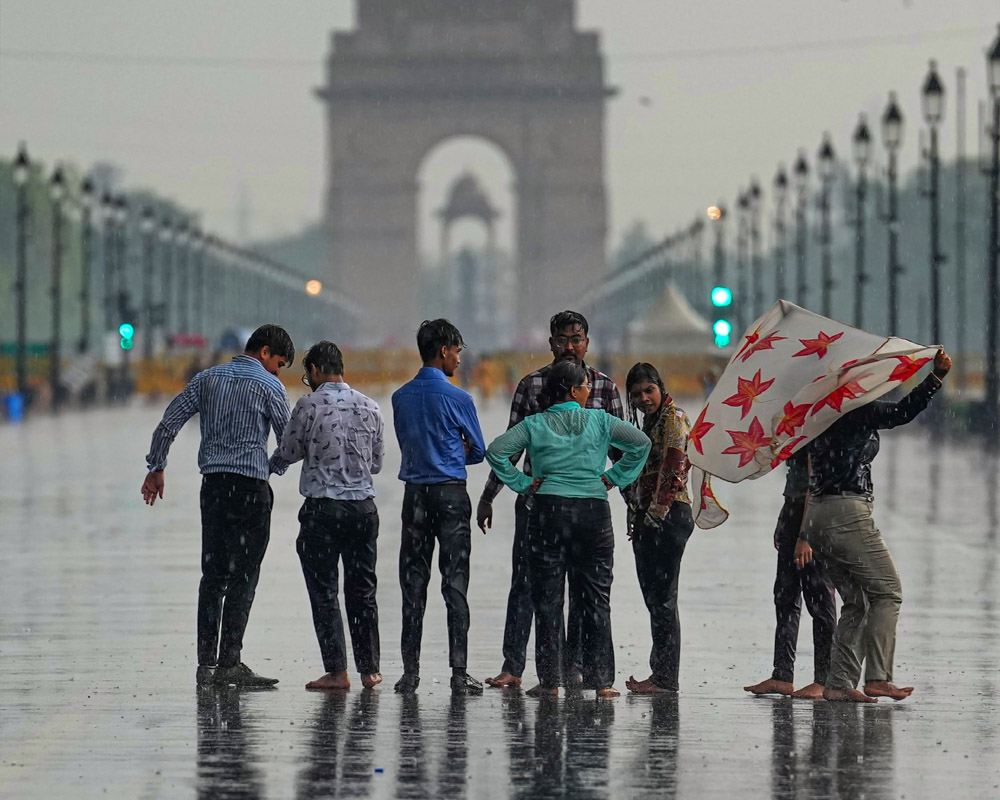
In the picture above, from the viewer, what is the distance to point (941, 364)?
30.2 feet

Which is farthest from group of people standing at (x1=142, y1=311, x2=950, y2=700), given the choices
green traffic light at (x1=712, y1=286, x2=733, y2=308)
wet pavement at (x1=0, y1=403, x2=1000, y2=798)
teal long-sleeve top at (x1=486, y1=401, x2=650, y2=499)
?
green traffic light at (x1=712, y1=286, x2=733, y2=308)

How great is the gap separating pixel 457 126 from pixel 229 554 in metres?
113

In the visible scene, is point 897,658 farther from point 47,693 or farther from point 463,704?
point 47,693

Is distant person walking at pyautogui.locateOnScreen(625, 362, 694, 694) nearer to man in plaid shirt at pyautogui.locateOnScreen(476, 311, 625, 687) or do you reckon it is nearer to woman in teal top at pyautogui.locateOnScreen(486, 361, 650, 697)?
man in plaid shirt at pyautogui.locateOnScreen(476, 311, 625, 687)

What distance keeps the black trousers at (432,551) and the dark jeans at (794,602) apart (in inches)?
53.6

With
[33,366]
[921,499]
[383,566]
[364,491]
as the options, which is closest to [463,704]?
[364,491]

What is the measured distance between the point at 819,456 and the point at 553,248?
11303 centimetres

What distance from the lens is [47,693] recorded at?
971 centimetres

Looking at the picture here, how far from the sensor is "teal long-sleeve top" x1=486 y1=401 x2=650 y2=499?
31.0ft

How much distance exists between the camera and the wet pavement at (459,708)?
7.77 m

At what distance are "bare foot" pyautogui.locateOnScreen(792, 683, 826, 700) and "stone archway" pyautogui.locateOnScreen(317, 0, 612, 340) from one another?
360 feet

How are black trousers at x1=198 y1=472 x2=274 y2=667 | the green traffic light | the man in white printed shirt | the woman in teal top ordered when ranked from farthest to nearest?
the green traffic light
black trousers at x1=198 y1=472 x2=274 y2=667
the man in white printed shirt
the woman in teal top

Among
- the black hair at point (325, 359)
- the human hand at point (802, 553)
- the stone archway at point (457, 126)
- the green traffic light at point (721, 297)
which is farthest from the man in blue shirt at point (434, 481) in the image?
the stone archway at point (457, 126)

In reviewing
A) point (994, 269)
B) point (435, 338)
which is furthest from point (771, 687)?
point (994, 269)
